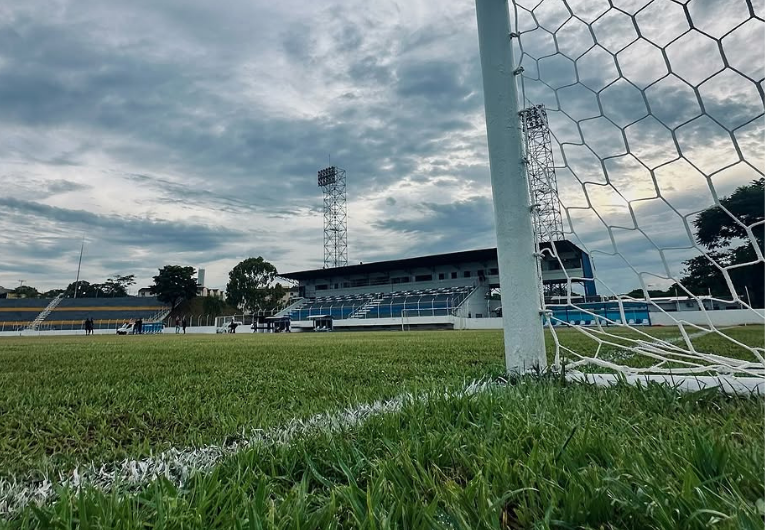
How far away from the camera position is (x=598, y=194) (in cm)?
170

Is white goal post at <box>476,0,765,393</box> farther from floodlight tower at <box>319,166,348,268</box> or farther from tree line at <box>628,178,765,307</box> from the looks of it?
floodlight tower at <box>319,166,348,268</box>

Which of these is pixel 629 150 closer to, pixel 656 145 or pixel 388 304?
pixel 656 145

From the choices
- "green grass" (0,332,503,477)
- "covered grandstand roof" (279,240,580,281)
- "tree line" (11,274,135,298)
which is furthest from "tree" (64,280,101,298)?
"green grass" (0,332,503,477)

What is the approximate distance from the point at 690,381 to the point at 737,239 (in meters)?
0.61

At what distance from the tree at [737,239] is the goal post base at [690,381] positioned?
29cm

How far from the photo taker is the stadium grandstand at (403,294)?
2655 cm

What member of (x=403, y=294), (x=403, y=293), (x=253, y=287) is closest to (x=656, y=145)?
(x=403, y=294)

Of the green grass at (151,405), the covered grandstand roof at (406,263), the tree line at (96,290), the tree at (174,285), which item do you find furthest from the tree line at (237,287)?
the green grass at (151,405)

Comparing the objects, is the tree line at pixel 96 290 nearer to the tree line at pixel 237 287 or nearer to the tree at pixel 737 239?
the tree line at pixel 237 287

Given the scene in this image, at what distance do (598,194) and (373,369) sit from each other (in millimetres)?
1696

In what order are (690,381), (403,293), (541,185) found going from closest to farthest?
(690,381), (541,185), (403,293)

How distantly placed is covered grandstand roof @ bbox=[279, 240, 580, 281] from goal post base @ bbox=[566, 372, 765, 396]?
2540cm

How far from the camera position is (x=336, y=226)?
127ft

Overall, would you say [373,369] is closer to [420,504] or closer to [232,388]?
[232,388]
